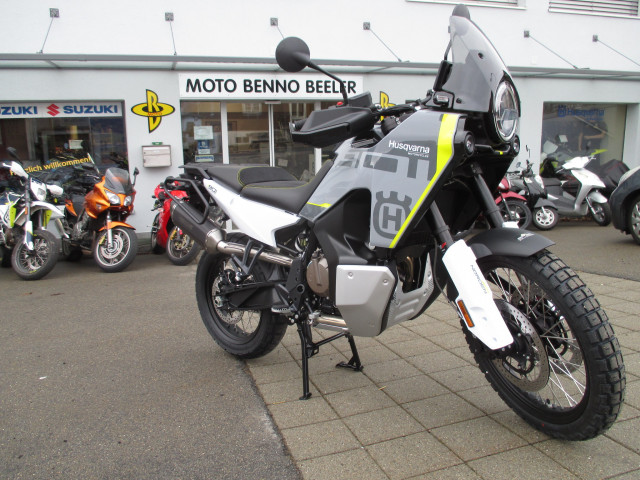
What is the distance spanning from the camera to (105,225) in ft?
24.8

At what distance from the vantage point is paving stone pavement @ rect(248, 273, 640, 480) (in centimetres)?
243

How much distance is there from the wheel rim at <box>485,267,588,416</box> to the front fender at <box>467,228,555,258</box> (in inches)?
4.6

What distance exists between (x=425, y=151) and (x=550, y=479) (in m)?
1.48

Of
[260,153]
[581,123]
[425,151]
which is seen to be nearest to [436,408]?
[425,151]

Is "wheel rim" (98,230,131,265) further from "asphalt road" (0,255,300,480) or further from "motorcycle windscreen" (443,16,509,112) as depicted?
"motorcycle windscreen" (443,16,509,112)

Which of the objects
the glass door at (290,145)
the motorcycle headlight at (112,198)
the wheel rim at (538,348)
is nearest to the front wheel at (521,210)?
the glass door at (290,145)

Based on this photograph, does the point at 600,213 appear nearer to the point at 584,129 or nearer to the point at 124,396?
the point at 584,129

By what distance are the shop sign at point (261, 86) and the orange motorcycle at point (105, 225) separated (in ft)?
8.51

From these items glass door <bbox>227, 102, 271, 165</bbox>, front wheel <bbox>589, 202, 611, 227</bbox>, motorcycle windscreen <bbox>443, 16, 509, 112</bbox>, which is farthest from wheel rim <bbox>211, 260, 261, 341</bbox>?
front wheel <bbox>589, 202, 611, 227</bbox>

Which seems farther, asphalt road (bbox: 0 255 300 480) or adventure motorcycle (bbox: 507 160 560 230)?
adventure motorcycle (bbox: 507 160 560 230)

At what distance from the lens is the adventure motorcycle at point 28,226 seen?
7008 millimetres

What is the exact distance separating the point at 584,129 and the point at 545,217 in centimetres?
426

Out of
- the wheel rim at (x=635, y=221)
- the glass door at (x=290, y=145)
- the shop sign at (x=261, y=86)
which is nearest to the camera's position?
the wheel rim at (x=635, y=221)

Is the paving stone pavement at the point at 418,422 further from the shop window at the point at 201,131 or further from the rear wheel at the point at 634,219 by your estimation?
the shop window at the point at 201,131
